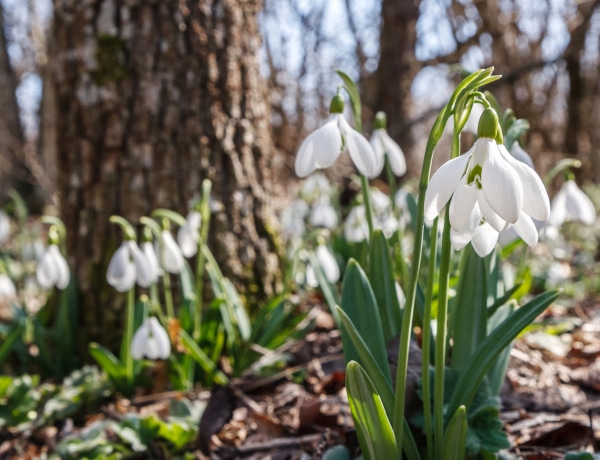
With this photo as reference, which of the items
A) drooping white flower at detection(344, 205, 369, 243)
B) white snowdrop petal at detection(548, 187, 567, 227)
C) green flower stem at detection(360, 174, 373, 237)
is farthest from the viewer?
drooping white flower at detection(344, 205, 369, 243)

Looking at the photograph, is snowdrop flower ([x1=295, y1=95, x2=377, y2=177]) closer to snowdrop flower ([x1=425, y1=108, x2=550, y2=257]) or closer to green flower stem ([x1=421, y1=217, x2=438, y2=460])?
green flower stem ([x1=421, y1=217, x2=438, y2=460])

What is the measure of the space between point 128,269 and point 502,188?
1482 millimetres

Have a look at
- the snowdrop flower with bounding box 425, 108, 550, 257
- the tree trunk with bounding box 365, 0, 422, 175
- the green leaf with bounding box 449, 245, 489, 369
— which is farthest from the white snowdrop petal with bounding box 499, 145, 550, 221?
the tree trunk with bounding box 365, 0, 422, 175

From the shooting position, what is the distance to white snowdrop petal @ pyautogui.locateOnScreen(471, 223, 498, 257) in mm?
1111

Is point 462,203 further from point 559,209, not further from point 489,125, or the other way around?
point 559,209

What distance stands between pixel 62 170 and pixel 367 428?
2.17 meters

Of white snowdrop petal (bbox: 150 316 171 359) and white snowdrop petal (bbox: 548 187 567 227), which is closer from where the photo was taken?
white snowdrop petal (bbox: 150 316 171 359)

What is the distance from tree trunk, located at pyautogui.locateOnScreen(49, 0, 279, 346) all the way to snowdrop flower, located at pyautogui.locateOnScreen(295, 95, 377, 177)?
4.08ft

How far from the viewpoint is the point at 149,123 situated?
262cm

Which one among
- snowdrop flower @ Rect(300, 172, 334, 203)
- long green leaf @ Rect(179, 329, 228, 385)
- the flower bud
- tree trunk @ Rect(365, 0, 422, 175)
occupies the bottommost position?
long green leaf @ Rect(179, 329, 228, 385)

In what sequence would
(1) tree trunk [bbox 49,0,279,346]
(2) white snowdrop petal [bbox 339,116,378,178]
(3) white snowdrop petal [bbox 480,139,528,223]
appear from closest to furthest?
(3) white snowdrop petal [bbox 480,139,528,223]
(2) white snowdrop petal [bbox 339,116,378,178]
(1) tree trunk [bbox 49,0,279,346]

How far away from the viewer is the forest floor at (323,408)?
5.15 ft

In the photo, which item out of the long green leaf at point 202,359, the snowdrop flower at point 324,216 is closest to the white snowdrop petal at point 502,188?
the long green leaf at point 202,359

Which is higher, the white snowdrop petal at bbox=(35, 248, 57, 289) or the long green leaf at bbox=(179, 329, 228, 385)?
the white snowdrop petal at bbox=(35, 248, 57, 289)
